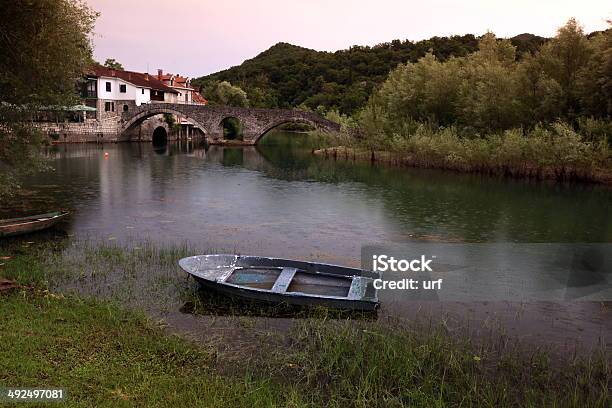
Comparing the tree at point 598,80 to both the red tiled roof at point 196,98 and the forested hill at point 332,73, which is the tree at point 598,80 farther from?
the red tiled roof at point 196,98

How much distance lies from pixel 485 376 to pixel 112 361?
21.1 feet

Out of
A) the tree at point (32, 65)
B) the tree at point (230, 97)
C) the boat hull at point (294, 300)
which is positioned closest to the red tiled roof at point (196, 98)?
the tree at point (230, 97)

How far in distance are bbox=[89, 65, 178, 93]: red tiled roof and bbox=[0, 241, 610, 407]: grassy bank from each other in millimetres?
70422

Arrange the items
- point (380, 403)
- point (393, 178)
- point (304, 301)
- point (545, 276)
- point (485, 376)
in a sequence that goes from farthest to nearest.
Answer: point (393, 178), point (545, 276), point (304, 301), point (485, 376), point (380, 403)

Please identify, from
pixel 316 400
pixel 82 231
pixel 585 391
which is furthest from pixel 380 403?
pixel 82 231

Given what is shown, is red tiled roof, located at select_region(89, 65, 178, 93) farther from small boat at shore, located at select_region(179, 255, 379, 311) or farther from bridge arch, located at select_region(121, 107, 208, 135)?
small boat at shore, located at select_region(179, 255, 379, 311)

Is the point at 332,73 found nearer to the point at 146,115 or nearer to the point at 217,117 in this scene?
the point at 217,117

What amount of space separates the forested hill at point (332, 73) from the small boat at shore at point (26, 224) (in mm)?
88416

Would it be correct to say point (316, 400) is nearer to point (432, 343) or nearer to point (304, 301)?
point (432, 343)

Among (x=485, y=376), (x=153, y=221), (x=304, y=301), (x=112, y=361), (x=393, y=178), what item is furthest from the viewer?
(x=393, y=178)

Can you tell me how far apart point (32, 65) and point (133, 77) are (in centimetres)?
6962

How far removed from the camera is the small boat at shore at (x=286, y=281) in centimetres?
1241

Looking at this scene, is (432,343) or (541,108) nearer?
(432,343)

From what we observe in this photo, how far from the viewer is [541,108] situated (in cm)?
4200
